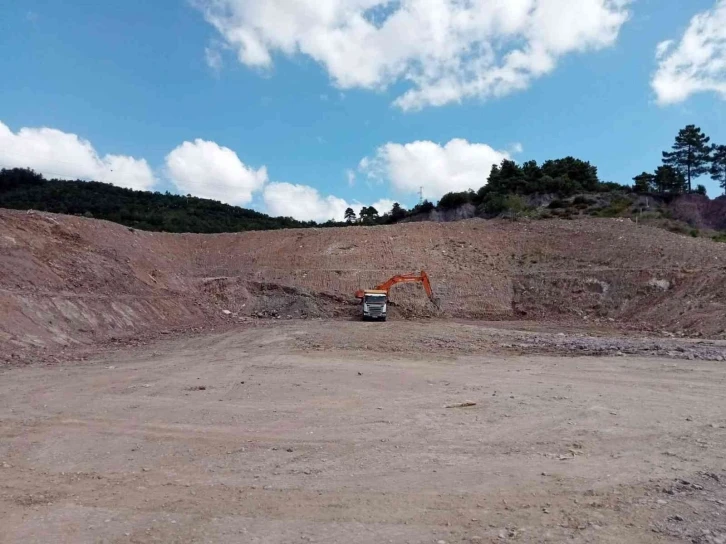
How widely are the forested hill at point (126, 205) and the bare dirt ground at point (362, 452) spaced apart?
43.9 m

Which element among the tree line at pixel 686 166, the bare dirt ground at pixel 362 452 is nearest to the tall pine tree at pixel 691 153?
the tree line at pixel 686 166

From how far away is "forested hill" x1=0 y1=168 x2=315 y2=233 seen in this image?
58.9 m

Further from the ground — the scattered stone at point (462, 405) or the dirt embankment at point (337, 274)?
the dirt embankment at point (337, 274)

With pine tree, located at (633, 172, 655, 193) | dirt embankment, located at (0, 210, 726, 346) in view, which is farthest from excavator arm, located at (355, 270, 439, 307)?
pine tree, located at (633, 172, 655, 193)

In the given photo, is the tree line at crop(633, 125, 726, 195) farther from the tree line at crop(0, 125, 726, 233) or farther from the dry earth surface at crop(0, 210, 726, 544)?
the dry earth surface at crop(0, 210, 726, 544)

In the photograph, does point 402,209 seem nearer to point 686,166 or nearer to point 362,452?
point 686,166

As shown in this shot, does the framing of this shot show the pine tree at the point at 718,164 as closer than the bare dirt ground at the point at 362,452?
No

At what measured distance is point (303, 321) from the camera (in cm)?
2736

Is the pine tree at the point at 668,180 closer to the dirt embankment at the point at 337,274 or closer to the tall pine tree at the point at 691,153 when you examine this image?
the tall pine tree at the point at 691,153

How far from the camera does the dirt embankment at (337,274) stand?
22.1 meters

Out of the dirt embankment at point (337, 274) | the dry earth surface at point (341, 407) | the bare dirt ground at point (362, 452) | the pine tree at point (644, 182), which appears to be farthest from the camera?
the pine tree at point (644, 182)

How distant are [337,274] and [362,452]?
86.6 feet

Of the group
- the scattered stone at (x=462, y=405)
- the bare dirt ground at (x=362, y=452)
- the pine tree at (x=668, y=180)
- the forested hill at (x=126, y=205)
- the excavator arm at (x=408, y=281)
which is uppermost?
the pine tree at (x=668, y=180)

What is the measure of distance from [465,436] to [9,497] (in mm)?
5671
